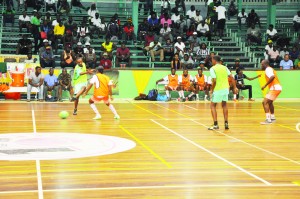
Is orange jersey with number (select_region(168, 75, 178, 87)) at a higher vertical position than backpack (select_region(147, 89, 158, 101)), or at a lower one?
higher

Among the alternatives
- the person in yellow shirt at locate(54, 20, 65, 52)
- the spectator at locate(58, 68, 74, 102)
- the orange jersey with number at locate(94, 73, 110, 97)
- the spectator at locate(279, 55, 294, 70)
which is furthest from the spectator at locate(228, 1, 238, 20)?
the orange jersey with number at locate(94, 73, 110, 97)

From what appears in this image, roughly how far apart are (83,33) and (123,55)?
9.52 ft

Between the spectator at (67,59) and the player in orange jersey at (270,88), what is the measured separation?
11230 millimetres

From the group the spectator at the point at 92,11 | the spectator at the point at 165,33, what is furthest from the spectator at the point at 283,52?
the spectator at the point at 92,11

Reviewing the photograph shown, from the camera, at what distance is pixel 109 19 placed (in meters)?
35.5

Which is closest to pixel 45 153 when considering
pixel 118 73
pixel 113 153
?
pixel 113 153

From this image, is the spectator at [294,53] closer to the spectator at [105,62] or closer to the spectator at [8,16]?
the spectator at [105,62]

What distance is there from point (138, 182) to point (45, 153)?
3427 mm

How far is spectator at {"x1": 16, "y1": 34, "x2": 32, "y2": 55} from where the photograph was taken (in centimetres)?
2872

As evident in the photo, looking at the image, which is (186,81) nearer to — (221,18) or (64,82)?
(64,82)

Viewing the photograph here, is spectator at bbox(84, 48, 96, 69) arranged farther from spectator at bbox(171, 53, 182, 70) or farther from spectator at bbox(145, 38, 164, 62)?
spectator at bbox(171, 53, 182, 70)

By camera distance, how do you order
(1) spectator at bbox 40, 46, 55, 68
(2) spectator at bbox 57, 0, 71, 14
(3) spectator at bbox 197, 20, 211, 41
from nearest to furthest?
1. (1) spectator at bbox 40, 46, 55, 68
2. (3) spectator at bbox 197, 20, 211, 41
3. (2) spectator at bbox 57, 0, 71, 14

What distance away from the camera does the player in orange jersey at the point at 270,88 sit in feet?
60.6

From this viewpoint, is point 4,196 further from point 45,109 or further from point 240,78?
point 240,78
